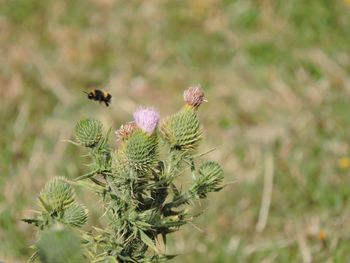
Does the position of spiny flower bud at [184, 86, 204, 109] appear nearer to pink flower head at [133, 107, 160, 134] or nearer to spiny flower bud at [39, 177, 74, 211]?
pink flower head at [133, 107, 160, 134]

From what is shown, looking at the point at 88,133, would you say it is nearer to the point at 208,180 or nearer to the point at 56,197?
the point at 56,197

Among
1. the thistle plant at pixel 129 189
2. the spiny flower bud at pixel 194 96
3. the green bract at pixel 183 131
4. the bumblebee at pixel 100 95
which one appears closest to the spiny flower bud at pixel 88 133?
the thistle plant at pixel 129 189

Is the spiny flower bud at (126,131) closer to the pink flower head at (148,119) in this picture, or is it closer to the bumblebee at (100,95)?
the pink flower head at (148,119)

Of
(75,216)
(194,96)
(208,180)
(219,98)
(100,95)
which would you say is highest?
(219,98)

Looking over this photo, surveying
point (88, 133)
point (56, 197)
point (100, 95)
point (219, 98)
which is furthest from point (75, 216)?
point (219, 98)

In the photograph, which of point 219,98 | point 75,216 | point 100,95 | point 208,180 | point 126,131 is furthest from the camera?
point 219,98

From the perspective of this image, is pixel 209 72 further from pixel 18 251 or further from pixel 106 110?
pixel 18 251
